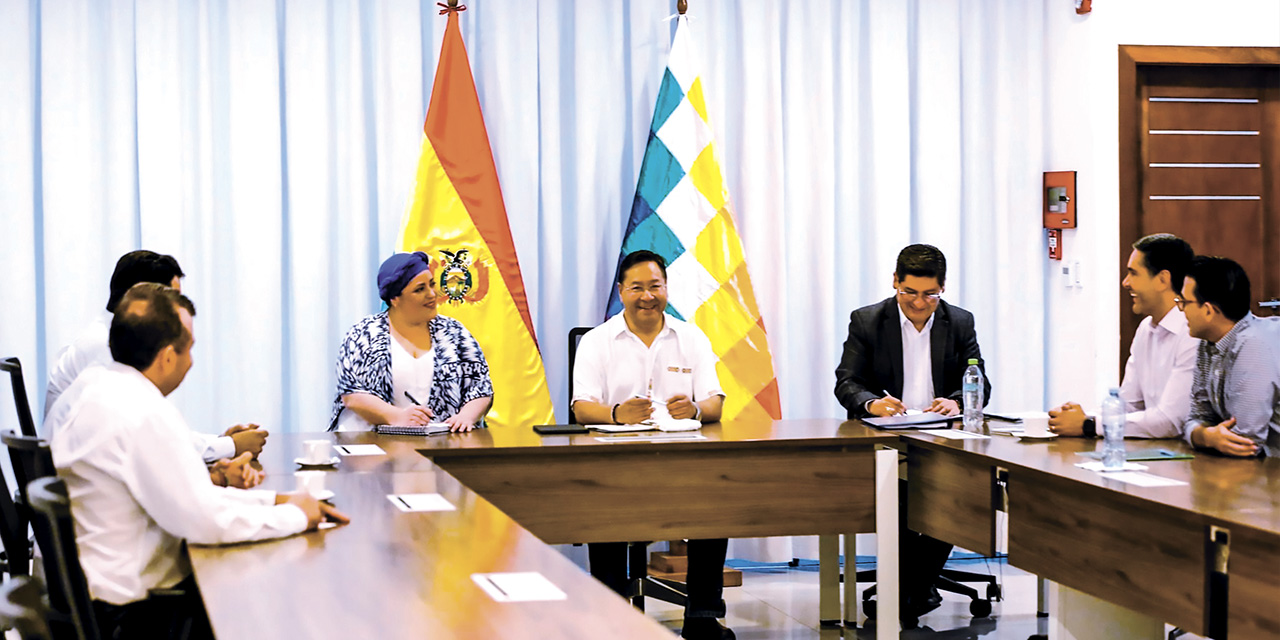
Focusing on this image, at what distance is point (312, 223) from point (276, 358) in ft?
1.98

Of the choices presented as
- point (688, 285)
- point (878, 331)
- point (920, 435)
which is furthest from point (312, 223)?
point (920, 435)

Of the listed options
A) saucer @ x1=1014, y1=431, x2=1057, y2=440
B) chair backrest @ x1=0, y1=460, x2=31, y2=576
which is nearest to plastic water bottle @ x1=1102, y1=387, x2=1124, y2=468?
saucer @ x1=1014, y1=431, x2=1057, y2=440

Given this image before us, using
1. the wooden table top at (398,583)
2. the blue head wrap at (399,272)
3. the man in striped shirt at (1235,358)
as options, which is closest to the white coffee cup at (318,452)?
the wooden table top at (398,583)

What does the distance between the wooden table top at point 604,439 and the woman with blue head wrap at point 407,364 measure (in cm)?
15

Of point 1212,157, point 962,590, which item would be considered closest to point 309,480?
point 962,590

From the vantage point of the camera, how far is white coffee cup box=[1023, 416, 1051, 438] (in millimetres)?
3962

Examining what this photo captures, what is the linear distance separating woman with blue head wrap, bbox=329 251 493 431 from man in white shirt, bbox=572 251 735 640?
0.40 meters

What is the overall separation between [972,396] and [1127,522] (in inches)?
59.2

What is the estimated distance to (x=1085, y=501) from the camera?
3070mm

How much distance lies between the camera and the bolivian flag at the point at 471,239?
17.2 ft

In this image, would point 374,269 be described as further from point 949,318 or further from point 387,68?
point 949,318

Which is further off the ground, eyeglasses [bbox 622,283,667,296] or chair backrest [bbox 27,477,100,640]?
eyeglasses [bbox 622,283,667,296]

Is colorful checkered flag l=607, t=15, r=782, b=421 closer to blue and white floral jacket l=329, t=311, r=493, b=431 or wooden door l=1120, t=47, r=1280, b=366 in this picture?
blue and white floral jacket l=329, t=311, r=493, b=431

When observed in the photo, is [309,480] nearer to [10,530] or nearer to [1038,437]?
[10,530]
